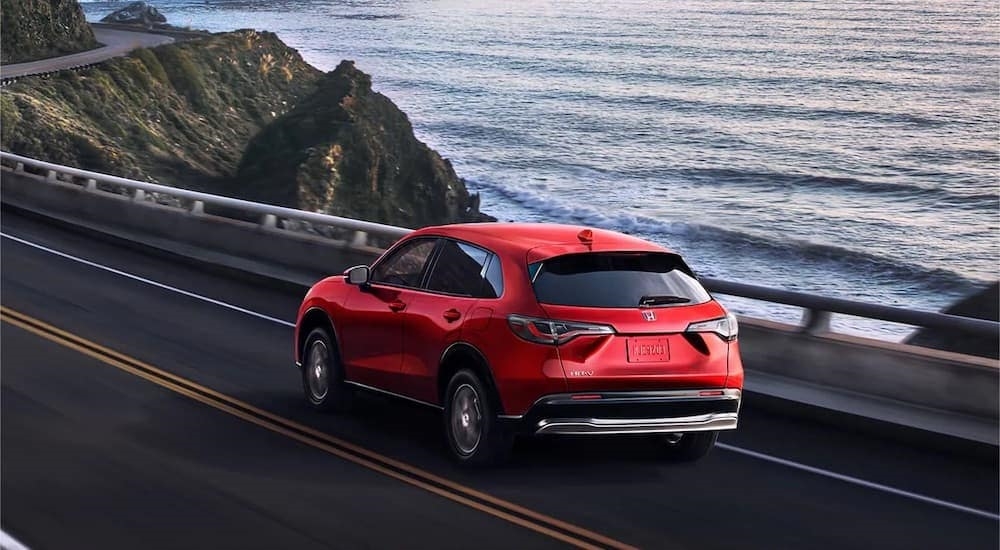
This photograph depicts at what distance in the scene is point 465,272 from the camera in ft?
30.5

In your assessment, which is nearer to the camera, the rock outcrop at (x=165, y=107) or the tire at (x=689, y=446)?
the tire at (x=689, y=446)

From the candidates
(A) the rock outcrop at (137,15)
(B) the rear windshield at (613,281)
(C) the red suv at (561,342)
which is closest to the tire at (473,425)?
(C) the red suv at (561,342)

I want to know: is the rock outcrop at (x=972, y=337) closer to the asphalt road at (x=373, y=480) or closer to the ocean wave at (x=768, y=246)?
the asphalt road at (x=373, y=480)

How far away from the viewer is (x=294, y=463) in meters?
9.14

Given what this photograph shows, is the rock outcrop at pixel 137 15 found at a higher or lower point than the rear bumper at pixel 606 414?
lower

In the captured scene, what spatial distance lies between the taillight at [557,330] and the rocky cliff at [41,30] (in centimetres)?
8000

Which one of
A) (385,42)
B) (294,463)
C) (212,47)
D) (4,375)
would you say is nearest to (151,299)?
(4,375)

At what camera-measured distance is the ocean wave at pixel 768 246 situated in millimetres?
55844

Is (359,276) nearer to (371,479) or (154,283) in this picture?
(371,479)

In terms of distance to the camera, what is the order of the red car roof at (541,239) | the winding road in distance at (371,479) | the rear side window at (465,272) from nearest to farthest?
1. the winding road in distance at (371,479)
2. the red car roof at (541,239)
3. the rear side window at (465,272)

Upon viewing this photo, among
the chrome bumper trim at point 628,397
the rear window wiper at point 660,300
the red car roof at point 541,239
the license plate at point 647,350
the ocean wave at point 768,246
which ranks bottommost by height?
the ocean wave at point 768,246

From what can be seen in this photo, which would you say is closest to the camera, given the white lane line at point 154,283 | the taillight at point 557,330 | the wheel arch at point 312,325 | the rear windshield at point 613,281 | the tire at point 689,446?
the taillight at point 557,330

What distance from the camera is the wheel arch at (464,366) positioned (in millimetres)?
8602

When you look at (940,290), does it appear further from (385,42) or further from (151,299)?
(385,42)
